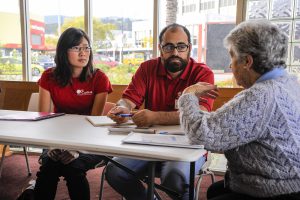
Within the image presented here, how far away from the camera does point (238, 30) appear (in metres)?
1.15

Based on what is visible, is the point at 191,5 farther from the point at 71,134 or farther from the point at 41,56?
the point at 71,134

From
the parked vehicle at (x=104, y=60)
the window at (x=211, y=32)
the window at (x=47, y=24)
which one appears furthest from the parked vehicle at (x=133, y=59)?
the window at (x=47, y=24)

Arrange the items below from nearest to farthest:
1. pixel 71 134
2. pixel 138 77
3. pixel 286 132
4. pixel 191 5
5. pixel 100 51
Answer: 1. pixel 286 132
2. pixel 71 134
3. pixel 138 77
4. pixel 191 5
5. pixel 100 51

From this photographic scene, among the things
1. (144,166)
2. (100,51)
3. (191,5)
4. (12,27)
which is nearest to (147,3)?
(191,5)

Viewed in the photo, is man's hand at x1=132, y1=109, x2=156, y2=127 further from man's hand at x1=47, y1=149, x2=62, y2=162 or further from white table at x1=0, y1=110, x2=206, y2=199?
man's hand at x1=47, y1=149, x2=62, y2=162

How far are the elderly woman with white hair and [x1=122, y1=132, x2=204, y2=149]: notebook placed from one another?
41mm

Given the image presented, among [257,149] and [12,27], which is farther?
[12,27]

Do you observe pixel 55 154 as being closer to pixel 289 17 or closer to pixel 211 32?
pixel 211 32

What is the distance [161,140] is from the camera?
3.88 ft

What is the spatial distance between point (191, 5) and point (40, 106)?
2.05m

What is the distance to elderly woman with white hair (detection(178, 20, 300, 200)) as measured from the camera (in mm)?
1042

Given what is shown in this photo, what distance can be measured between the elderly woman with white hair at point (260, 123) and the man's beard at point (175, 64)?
0.70 meters

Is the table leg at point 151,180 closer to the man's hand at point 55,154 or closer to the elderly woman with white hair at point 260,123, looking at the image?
the elderly woman with white hair at point 260,123

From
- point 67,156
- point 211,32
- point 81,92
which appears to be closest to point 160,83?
point 81,92
